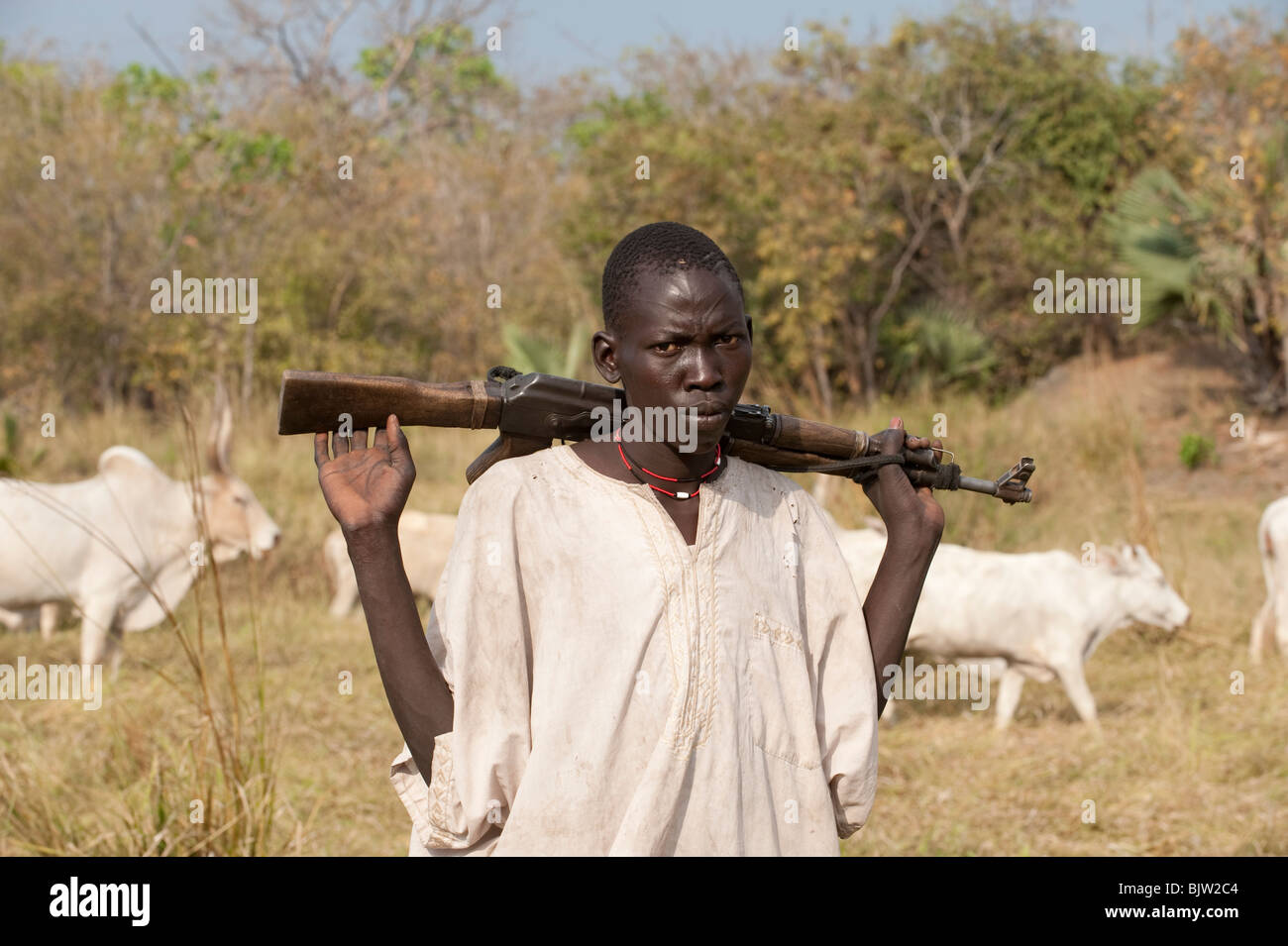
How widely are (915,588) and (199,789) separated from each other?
8.79ft

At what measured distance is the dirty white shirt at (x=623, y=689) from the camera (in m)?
1.88

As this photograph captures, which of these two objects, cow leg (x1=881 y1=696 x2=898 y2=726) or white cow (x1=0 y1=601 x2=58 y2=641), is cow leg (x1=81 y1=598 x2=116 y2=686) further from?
cow leg (x1=881 y1=696 x2=898 y2=726)

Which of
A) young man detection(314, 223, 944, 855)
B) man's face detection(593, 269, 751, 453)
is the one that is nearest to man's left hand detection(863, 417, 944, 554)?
young man detection(314, 223, 944, 855)

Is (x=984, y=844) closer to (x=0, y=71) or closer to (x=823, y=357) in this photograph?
(x=823, y=357)

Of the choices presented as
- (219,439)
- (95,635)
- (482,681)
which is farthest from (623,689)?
(95,635)

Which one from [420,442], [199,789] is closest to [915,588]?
[199,789]

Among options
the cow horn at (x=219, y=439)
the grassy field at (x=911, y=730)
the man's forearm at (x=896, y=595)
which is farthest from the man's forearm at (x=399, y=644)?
the cow horn at (x=219, y=439)

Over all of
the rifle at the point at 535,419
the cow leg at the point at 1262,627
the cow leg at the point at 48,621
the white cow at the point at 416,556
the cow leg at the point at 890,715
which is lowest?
the cow leg at the point at 890,715

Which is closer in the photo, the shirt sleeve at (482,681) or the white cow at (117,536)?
the shirt sleeve at (482,681)

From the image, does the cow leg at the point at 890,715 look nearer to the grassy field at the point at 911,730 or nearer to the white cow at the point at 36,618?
the grassy field at the point at 911,730

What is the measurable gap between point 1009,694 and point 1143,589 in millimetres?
901

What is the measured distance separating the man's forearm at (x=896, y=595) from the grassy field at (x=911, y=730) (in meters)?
2.12

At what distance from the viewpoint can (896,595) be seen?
2201 millimetres

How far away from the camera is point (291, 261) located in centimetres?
1593
